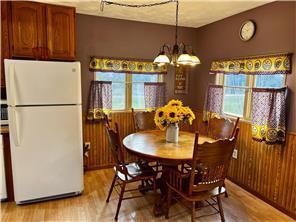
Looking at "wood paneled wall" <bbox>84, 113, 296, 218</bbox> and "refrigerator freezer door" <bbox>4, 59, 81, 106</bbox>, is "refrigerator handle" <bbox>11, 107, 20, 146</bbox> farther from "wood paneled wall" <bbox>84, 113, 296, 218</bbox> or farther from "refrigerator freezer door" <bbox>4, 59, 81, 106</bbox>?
"wood paneled wall" <bbox>84, 113, 296, 218</bbox>

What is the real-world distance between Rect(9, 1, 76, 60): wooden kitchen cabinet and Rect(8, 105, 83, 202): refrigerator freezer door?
69 cm

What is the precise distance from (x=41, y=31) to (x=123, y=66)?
51.4 inches

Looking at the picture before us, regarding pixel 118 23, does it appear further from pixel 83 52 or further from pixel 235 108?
pixel 235 108

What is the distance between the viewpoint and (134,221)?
2.34 metres

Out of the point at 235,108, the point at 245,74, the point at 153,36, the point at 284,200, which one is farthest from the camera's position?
the point at 153,36

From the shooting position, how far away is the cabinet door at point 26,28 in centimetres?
253

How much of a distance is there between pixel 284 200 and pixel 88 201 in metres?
2.29

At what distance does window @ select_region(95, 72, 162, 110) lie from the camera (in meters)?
3.66

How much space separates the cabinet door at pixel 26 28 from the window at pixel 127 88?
1.10 metres

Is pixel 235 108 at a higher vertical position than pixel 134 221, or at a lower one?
higher

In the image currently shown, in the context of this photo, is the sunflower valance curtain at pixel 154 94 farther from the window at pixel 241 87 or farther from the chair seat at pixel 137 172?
the chair seat at pixel 137 172

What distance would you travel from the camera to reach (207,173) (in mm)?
2053

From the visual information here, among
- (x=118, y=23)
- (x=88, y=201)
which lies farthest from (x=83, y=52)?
(x=88, y=201)

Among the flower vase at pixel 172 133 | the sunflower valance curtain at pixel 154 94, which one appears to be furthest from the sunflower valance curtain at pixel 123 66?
the flower vase at pixel 172 133
